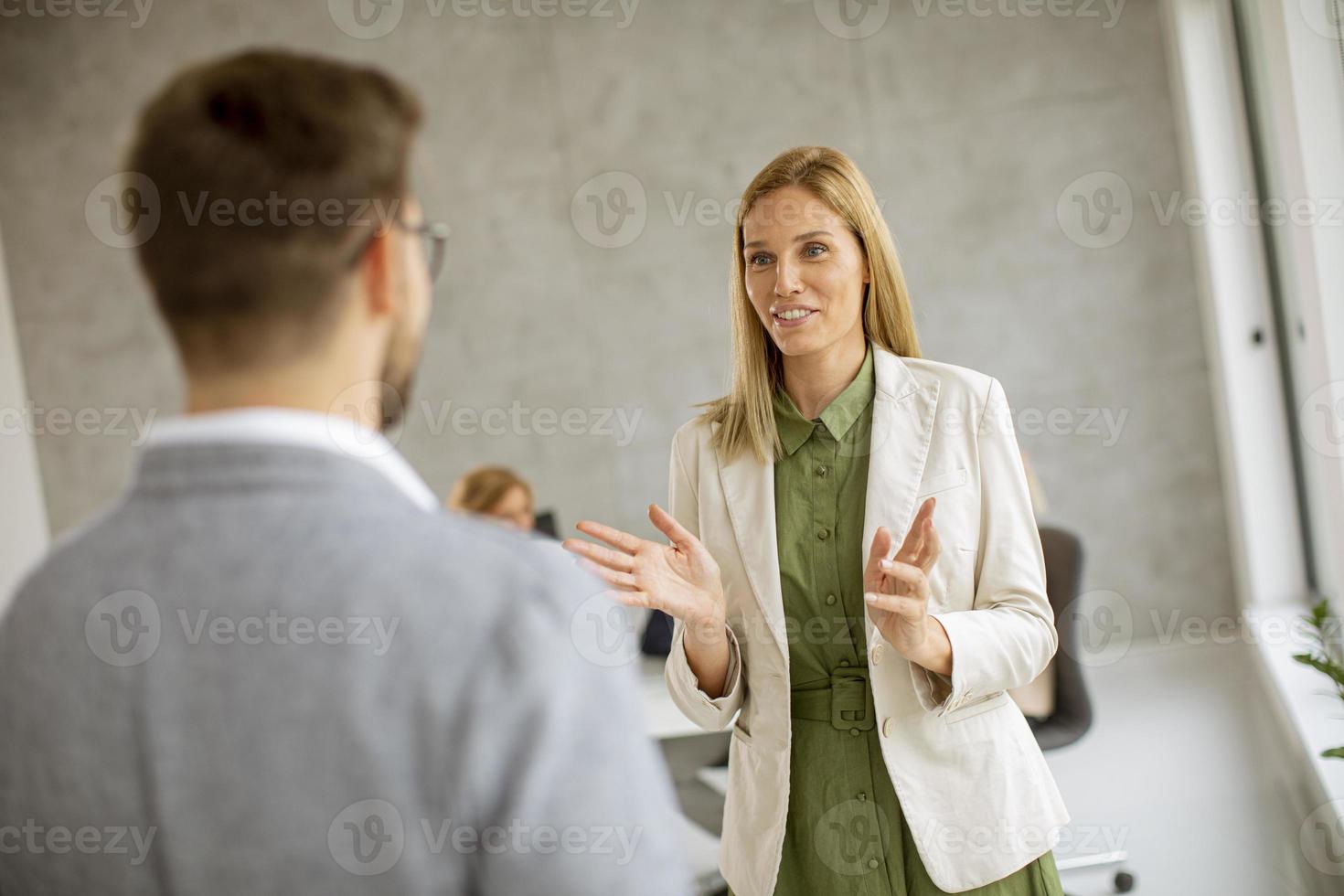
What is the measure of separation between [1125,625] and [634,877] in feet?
17.8

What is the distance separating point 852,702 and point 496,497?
105 inches

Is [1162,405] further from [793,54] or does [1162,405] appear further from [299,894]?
[299,894]

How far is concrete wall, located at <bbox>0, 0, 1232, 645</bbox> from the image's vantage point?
5.49 metres

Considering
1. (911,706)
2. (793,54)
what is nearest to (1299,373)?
(793,54)

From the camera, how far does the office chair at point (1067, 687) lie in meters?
3.19

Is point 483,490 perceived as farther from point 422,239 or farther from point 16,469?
point 422,239

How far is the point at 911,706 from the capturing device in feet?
5.32
